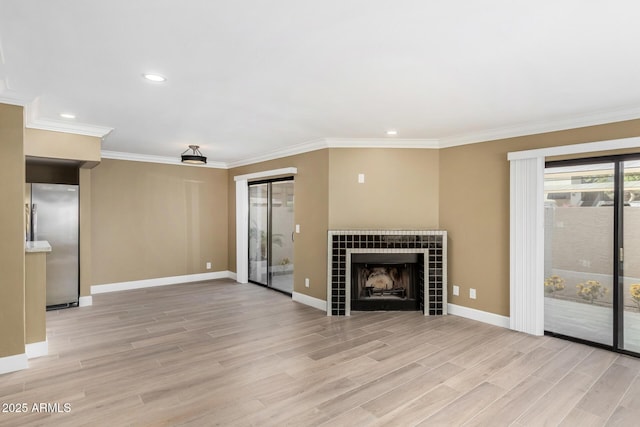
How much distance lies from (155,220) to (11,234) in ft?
11.6

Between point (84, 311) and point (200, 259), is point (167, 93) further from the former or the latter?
point (200, 259)

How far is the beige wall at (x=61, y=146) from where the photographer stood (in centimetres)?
407

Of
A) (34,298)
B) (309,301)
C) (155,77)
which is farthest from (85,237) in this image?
(155,77)

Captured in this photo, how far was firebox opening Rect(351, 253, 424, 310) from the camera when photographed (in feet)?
16.0

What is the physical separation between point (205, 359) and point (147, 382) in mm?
567

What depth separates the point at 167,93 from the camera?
3102 millimetres

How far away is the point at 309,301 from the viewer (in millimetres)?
5395

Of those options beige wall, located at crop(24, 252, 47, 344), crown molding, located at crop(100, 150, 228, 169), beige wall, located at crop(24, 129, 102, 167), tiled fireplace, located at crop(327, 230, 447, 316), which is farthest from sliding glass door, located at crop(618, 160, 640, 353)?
crown molding, located at crop(100, 150, 228, 169)

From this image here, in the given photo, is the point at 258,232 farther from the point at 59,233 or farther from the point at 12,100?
the point at 12,100

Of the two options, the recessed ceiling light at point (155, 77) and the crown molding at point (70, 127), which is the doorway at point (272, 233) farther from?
the recessed ceiling light at point (155, 77)

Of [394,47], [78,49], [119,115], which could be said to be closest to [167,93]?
[78,49]

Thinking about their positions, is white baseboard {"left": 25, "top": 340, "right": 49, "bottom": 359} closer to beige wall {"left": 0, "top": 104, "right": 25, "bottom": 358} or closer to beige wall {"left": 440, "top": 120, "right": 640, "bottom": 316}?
beige wall {"left": 0, "top": 104, "right": 25, "bottom": 358}

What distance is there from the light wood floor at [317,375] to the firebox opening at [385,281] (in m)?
0.30

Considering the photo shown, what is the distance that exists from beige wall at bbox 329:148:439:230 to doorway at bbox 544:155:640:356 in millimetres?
1552
